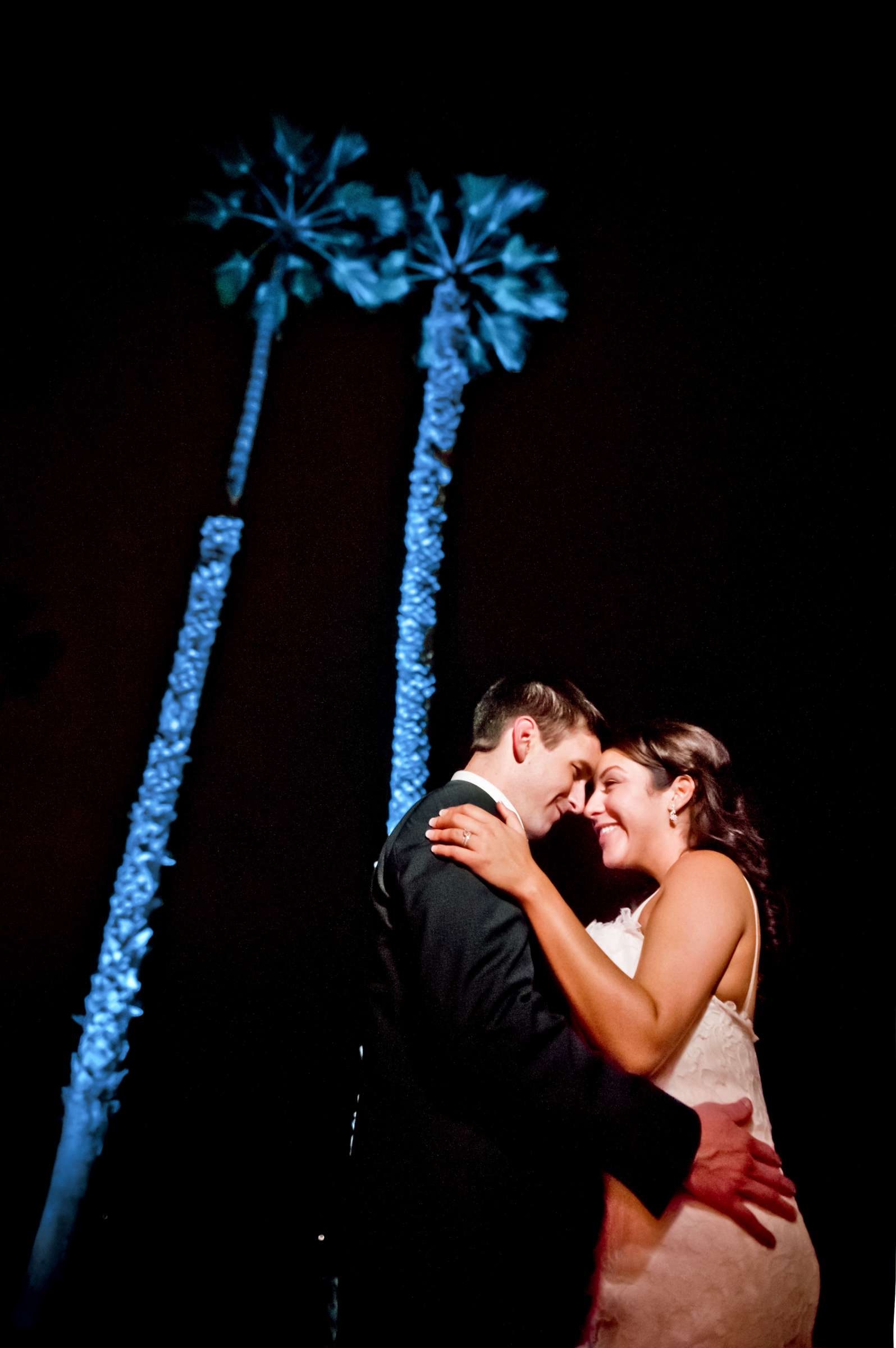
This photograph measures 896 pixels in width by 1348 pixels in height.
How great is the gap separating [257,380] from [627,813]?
171 cm

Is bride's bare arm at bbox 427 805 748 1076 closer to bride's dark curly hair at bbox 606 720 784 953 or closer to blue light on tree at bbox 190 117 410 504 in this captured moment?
bride's dark curly hair at bbox 606 720 784 953

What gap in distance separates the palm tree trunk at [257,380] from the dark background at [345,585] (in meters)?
0.04

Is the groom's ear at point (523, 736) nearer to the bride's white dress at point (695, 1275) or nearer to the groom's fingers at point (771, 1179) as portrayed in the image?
the bride's white dress at point (695, 1275)

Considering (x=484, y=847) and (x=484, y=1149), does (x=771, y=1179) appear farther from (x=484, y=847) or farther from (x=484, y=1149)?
(x=484, y=847)

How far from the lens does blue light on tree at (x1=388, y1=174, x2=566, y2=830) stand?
2131 millimetres

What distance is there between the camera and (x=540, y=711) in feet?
5.63

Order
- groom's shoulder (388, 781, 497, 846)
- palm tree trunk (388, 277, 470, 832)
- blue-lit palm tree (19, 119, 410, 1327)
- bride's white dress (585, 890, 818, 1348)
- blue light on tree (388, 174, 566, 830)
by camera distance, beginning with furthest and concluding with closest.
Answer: blue light on tree (388, 174, 566, 830) < palm tree trunk (388, 277, 470, 832) < blue-lit palm tree (19, 119, 410, 1327) < groom's shoulder (388, 781, 497, 846) < bride's white dress (585, 890, 818, 1348)

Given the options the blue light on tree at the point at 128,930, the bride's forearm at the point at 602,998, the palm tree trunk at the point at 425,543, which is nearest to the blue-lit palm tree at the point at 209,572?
the blue light on tree at the point at 128,930

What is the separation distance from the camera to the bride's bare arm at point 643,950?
4.33ft

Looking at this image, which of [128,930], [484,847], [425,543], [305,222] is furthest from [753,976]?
[305,222]

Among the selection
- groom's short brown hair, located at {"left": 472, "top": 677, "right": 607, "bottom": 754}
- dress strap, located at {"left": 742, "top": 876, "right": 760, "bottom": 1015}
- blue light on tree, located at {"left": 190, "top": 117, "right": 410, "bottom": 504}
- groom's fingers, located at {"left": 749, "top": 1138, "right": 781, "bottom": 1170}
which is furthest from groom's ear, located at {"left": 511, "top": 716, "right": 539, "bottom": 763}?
blue light on tree, located at {"left": 190, "top": 117, "right": 410, "bottom": 504}

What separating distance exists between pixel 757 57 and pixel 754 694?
2235 mm

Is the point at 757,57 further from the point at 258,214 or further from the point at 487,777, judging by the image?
the point at 487,777

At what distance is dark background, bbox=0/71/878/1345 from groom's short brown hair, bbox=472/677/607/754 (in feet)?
0.77
